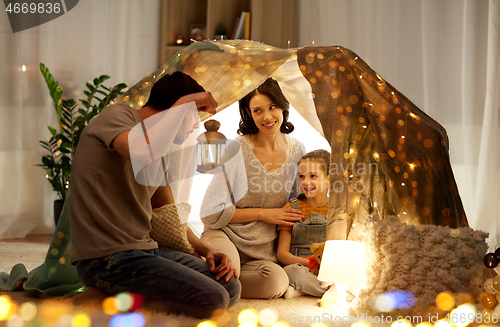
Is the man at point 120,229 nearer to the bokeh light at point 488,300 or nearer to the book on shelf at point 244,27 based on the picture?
the bokeh light at point 488,300

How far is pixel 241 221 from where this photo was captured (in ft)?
6.10

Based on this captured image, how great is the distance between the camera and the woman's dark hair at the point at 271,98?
194 centimetres

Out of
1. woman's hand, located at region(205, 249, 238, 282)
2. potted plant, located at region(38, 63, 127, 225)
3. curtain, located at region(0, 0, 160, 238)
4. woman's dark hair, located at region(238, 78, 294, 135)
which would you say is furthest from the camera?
curtain, located at region(0, 0, 160, 238)

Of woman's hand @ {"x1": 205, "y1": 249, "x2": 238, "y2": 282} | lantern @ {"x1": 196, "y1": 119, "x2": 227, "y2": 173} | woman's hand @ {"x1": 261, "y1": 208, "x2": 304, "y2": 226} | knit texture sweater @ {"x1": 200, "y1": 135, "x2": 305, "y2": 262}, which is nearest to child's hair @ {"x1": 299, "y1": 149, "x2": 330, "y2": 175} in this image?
knit texture sweater @ {"x1": 200, "y1": 135, "x2": 305, "y2": 262}

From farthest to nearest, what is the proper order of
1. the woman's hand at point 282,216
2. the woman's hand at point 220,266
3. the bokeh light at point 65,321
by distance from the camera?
the woman's hand at point 282,216 → the woman's hand at point 220,266 → the bokeh light at point 65,321

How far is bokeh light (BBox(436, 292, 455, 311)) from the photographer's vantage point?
133 centimetres

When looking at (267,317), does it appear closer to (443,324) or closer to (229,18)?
(443,324)

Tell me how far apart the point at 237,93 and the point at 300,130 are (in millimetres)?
532

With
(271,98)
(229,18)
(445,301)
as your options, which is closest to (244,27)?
(229,18)

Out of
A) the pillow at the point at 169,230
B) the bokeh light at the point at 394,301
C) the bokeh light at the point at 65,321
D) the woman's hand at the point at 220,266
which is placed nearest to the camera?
the bokeh light at the point at 65,321

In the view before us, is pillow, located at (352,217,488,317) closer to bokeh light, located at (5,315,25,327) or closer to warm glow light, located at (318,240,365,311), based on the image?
warm glow light, located at (318,240,365,311)

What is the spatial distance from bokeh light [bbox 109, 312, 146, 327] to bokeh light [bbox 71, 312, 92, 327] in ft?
0.20

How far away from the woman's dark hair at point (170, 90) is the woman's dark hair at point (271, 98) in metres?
0.54

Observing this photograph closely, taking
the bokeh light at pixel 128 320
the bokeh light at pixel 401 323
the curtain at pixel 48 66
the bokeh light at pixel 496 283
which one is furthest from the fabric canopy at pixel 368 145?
the curtain at pixel 48 66
